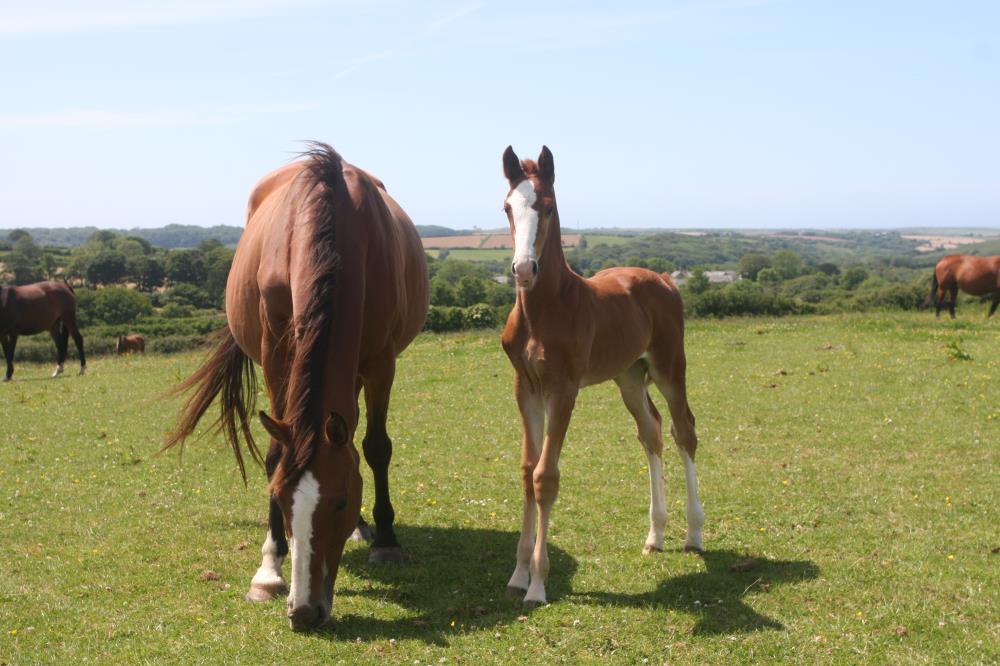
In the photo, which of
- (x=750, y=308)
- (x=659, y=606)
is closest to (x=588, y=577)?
(x=659, y=606)

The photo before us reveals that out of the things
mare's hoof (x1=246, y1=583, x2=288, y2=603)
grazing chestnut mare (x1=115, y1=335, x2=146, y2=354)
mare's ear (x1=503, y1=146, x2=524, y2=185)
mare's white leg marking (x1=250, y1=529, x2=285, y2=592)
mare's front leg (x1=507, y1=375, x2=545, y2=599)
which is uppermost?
mare's ear (x1=503, y1=146, x2=524, y2=185)

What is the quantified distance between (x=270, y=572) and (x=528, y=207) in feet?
9.93

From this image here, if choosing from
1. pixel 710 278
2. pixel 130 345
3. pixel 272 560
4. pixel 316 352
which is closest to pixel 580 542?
pixel 272 560

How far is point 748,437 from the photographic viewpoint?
1084cm

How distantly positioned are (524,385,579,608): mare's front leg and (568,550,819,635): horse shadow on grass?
0.98ft

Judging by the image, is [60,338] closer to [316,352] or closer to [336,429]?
[316,352]

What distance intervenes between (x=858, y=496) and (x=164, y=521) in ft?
20.7

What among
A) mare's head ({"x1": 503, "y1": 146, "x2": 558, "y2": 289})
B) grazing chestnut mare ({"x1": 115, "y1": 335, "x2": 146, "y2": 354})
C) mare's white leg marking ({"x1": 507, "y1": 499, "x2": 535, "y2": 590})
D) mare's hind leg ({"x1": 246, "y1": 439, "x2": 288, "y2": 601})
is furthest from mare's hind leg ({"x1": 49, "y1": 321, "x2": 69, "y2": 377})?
mare's head ({"x1": 503, "y1": 146, "x2": 558, "y2": 289})

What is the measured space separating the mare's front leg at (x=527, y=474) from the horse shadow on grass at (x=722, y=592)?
0.37 m

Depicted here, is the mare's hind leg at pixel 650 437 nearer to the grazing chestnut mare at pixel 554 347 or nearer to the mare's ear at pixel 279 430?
the grazing chestnut mare at pixel 554 347

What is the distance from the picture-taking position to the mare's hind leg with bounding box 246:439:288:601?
5.89 meters

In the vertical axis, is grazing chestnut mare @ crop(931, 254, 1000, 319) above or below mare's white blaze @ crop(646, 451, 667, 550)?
above

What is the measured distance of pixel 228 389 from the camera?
782 cm

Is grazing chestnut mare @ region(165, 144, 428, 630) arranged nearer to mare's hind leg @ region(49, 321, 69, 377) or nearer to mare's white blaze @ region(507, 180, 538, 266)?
mare's white blaze @ region(507, 180, 538, 266)
